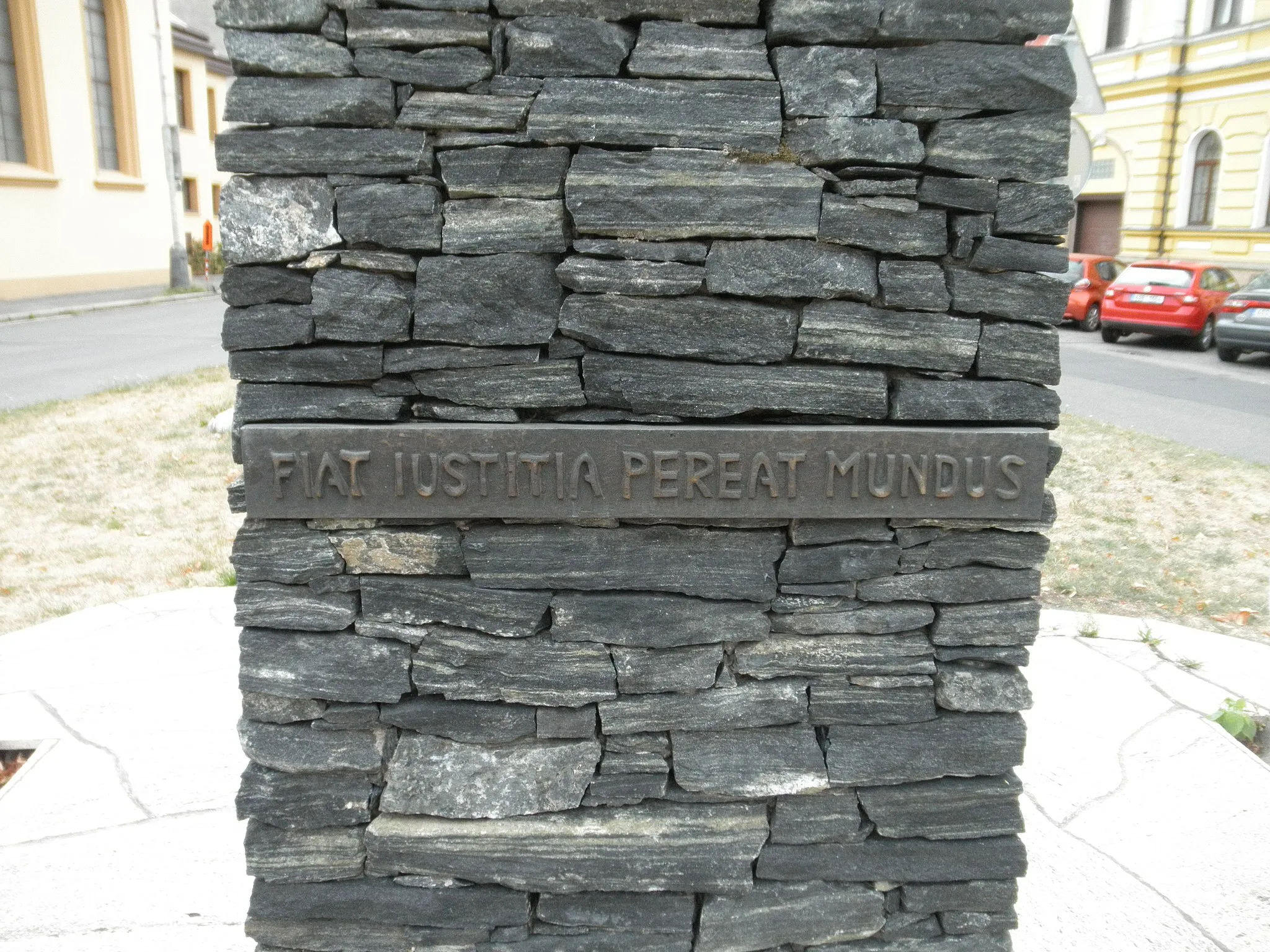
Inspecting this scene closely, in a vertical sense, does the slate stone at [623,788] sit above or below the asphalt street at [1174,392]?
above

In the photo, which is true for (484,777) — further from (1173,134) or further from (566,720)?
(1173,134)

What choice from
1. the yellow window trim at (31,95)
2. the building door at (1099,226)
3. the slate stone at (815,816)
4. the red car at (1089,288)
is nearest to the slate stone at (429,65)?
the slate stone at (815,816)

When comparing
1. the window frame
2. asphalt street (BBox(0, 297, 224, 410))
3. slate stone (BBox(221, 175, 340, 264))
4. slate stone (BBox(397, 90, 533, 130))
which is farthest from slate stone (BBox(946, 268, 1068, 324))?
the window frame

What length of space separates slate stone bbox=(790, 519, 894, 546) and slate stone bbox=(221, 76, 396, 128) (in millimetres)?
1196

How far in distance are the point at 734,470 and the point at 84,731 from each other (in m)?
3.01

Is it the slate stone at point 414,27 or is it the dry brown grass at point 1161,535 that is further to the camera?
the dry brown grass at point 1161,535

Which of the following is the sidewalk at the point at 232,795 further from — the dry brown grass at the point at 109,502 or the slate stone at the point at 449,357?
the slate stone at the point at 449,357

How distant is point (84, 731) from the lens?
4.04 metres

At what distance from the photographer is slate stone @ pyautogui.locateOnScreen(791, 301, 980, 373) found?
227 cm

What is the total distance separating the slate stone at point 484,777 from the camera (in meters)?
2.40

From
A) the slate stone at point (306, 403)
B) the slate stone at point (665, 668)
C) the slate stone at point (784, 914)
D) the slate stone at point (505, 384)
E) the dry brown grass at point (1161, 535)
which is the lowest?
the dry brown grass at point (1161, 535)

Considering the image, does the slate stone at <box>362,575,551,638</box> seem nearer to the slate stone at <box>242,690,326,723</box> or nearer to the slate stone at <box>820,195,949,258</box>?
the slate stone at <box>242,690,326,723</box>

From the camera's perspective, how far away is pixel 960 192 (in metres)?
2.21

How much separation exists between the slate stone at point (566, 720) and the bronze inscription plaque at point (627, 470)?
0.44 metres
